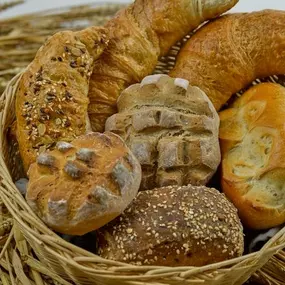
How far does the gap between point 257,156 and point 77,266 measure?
0.56 metres

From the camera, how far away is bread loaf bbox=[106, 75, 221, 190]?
1.45 metres

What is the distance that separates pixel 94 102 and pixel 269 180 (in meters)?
0.49

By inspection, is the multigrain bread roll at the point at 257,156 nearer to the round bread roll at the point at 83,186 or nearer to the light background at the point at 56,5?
the round bread roll at the point at 83,186

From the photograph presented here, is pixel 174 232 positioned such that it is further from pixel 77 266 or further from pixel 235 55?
pixel 235 55

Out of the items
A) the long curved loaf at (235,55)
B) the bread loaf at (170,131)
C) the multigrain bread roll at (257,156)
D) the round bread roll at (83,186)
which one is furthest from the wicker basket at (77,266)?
the long curved loaf at (235,55)

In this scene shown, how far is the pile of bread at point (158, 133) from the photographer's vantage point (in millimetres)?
1245

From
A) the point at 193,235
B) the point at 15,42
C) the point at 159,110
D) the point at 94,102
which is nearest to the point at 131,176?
the point at 193,235

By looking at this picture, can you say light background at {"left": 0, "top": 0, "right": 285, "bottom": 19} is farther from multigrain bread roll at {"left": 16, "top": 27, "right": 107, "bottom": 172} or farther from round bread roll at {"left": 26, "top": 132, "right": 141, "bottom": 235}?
round bread roll at {"left": 26, "top": 132, "right": 141, "bottom": 235}

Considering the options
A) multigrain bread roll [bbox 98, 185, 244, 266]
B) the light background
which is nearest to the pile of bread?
multigrain bread roll [bbox 98, 185, 244, 266]

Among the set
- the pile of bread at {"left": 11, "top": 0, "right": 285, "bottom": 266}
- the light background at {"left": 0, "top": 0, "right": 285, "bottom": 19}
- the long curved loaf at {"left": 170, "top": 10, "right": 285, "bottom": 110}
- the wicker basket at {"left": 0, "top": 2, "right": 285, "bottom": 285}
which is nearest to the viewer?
the wicker basket at {"left": 0, "top": 2, "right": 285, "bottom": 285}

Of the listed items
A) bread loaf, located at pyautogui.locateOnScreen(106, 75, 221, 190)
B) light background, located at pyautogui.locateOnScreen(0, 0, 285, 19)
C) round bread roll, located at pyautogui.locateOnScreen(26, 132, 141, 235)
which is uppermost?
round bread roll, located at pyautogui.locateOnScreen(26, 132, 141, 235)

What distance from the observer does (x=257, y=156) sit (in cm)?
151

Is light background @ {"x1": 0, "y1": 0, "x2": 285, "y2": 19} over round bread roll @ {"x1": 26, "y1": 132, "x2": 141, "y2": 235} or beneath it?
beneath

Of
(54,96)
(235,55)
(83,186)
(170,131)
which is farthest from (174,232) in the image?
(235,55)
